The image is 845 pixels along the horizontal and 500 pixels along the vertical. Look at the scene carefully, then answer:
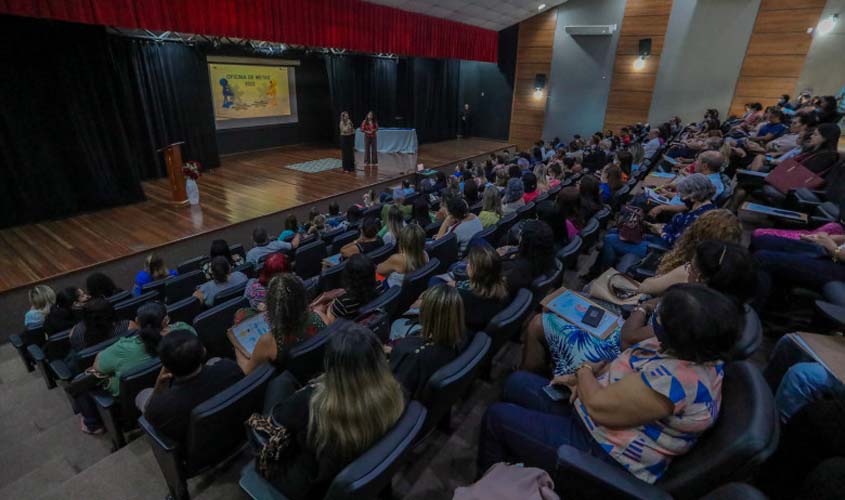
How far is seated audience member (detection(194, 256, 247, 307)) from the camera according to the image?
339 centimetres

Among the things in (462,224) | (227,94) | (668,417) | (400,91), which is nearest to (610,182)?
(462,224)

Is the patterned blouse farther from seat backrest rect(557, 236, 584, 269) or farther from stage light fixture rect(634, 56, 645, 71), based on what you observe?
stage light fixture rect(634, 56, 645, 71)

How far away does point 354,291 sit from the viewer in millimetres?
2471

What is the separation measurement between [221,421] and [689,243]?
2616mm

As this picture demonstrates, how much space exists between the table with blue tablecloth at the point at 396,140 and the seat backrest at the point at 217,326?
852 centimetres

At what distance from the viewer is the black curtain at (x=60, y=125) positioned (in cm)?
595

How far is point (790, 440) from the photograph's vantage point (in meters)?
1.41

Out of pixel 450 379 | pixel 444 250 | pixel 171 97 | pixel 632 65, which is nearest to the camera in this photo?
pixel 450 379

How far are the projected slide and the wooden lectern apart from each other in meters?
4.09

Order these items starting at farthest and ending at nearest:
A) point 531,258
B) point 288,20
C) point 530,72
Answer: point 530,72 < point 288,20 < point 531,258

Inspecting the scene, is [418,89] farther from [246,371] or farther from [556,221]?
[246,371]

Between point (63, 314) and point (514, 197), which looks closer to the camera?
point (63, 314)

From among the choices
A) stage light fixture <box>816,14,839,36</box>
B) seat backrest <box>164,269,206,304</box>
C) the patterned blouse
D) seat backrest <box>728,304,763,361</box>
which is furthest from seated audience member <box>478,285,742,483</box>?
stage light fixture <box>816,14,839,36</box>

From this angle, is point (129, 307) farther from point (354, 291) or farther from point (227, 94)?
point (227, 94)
